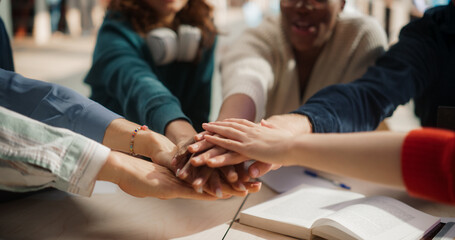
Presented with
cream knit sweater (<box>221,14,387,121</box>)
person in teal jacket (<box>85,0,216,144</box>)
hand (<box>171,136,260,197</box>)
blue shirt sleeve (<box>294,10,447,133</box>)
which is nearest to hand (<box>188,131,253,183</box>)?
hand (<box>171,136,260,197</box>)

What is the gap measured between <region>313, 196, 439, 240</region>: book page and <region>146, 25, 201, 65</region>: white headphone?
2.51 feet

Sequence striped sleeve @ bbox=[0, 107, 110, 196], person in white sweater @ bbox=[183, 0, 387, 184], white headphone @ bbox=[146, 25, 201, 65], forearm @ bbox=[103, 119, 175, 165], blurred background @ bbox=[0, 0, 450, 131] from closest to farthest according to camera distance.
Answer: striped sleeve @ bbox=[0, 107, 110, 196] < forearm @ bbox=[103, 119, 175, 165] < person in white sweater @ bbox=[183, 0, 387, 184] < white headphone @ bbox=[146, 25, 201, 65] < blurred background @ bbox=[0, 0, 450, 131]

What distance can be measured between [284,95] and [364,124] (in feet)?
1.19

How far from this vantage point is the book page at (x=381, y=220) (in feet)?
2.43

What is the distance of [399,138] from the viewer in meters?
0.61

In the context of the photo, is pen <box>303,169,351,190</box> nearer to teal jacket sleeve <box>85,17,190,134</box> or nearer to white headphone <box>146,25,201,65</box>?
teal jacket sleeve <box>85,17,190,134</box>

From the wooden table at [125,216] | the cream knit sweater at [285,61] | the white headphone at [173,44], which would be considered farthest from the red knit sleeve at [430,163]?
the white headphone at [173,44]

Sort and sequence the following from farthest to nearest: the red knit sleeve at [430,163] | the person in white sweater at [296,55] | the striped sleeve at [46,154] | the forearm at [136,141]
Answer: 1. the person in white sweater at [296,55]
2. the forearm at [136,141]
3. the striped sleeve at [46,154]
4. the red knit sleeve at [430,163]

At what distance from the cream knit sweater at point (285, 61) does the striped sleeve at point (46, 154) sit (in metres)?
0.55

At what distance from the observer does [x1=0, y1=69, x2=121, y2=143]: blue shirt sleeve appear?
797mm

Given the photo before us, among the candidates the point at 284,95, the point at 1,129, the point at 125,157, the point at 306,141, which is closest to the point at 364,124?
the point at 284,95

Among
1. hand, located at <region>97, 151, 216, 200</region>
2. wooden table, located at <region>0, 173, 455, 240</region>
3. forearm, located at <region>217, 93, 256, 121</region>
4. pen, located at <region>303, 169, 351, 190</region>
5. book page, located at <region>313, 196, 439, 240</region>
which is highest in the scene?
forearm, located at <region>217, 93, 256, 121</region>

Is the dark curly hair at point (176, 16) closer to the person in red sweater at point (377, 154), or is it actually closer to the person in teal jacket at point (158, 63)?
the person in teal jacket at point (158, 63)

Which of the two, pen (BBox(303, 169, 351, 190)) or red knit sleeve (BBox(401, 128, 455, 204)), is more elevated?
red knit sleeve (BBox(401, 128, 455, 204))
